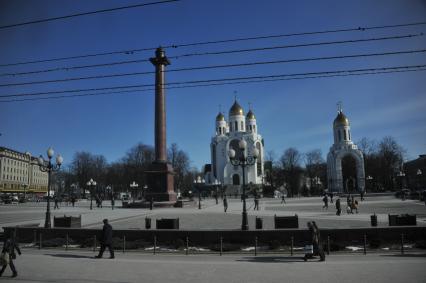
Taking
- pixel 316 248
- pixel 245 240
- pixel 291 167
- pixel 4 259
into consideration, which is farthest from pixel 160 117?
pixel 291 167

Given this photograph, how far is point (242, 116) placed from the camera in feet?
398

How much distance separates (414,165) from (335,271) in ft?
435

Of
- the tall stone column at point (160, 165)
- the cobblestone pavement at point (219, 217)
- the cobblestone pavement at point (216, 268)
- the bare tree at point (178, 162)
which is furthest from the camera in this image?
the bare tree at point (178, 162)

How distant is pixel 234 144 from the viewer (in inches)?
4601

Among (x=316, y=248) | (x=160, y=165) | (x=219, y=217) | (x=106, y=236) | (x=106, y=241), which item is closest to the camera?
(x=316, y=248)

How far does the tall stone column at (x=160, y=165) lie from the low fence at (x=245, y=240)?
2593cm

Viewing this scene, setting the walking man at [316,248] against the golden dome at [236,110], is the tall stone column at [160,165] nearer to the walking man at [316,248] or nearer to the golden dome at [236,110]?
the walking man at [316,248]

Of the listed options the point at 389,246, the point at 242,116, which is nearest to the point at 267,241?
the point at 389,246

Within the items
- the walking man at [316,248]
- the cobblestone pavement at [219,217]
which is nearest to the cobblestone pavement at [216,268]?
the walking man at [316,248]

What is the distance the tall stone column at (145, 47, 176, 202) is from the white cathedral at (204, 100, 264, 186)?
2666 inches

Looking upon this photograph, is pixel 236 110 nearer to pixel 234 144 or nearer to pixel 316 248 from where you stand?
pixel 234 144

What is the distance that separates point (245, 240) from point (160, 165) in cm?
2841

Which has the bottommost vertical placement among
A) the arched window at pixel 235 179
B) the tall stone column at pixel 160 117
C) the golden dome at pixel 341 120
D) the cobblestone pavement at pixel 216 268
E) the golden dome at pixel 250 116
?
the cobblestone pavement at pixel 216 268

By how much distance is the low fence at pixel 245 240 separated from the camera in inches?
625
